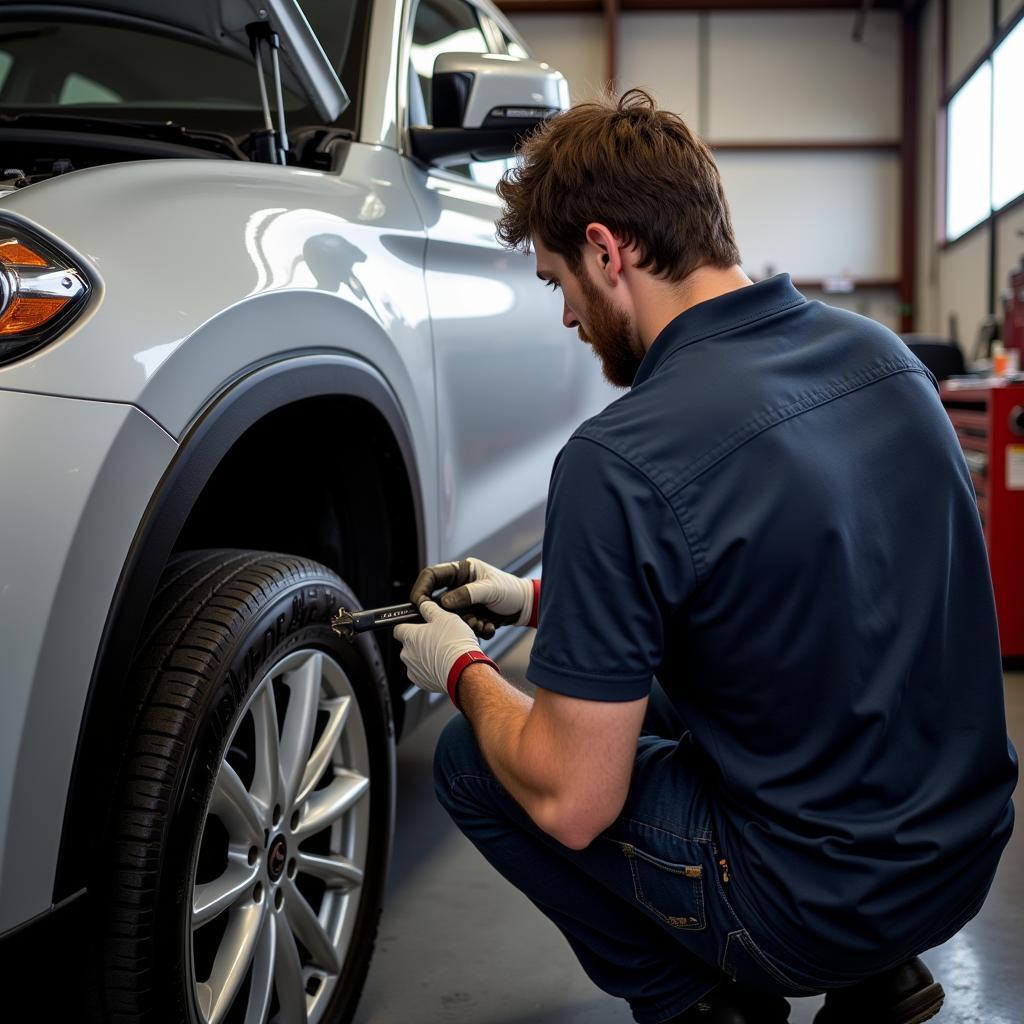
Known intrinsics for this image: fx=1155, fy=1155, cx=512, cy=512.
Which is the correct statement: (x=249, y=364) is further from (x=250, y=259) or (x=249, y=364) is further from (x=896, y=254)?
(x=896, y=254)

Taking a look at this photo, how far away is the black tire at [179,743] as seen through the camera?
1008 mm

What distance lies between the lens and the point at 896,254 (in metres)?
10.2

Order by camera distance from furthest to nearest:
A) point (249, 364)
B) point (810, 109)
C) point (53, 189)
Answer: point (810, 109) < point (249, 364) < point (53, 189)

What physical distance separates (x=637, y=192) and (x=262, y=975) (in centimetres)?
92

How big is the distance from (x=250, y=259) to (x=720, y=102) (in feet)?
32.5

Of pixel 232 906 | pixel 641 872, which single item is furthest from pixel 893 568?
pixel 232 906

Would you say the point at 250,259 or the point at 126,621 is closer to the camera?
the point at 126,621

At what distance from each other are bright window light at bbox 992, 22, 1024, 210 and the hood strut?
6936mm

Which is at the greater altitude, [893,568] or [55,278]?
[55,278]

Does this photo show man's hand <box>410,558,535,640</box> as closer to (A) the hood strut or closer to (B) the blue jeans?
(B) the blue jeans

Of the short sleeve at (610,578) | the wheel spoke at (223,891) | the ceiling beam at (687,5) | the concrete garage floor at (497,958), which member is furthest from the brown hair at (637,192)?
the ceiling beam at (687,5)

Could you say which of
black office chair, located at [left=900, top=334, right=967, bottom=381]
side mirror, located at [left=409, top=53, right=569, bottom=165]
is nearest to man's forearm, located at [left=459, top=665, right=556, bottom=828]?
side mirror, located at [left=409, top=53, right=569, bottom=165]

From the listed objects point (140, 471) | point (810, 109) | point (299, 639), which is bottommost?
point (299, 639)

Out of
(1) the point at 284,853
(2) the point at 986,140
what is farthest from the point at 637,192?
(2) the point at 986,140
